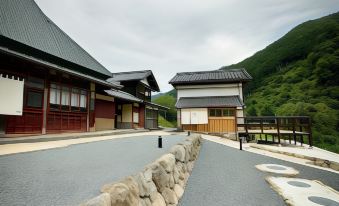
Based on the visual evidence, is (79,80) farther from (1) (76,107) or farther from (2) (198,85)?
(2) (198,85)

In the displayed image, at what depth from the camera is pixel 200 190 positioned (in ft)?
16.4

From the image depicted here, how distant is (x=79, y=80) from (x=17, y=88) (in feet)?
14.5

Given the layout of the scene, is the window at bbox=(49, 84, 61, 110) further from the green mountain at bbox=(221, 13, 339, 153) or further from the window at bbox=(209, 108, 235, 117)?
the green mountain at bbox=(221, 13, 339, 153)

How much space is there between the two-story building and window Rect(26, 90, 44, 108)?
12934mm

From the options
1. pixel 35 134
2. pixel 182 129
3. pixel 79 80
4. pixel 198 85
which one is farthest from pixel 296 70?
pixel 35 134

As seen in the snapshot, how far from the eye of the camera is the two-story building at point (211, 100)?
19844 mm

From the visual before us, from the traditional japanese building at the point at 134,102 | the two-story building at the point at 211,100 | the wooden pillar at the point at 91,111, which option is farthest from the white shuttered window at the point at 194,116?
the wooden pillar at the point at 91,111

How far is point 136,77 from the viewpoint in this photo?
24297 mm

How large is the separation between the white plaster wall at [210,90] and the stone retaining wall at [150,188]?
695 inches

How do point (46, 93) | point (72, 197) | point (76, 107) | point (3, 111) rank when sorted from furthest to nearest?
point (76, 107) < point (46, 93) < point (3, 111) < point (72, 197)

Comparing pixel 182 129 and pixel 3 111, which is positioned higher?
pixel 3 111

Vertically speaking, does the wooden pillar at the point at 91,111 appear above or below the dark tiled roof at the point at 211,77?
below

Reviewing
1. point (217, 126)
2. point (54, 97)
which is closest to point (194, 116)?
point (217, 126)

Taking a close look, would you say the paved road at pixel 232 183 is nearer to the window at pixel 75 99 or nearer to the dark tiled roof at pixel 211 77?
the window at pixel 75 99
